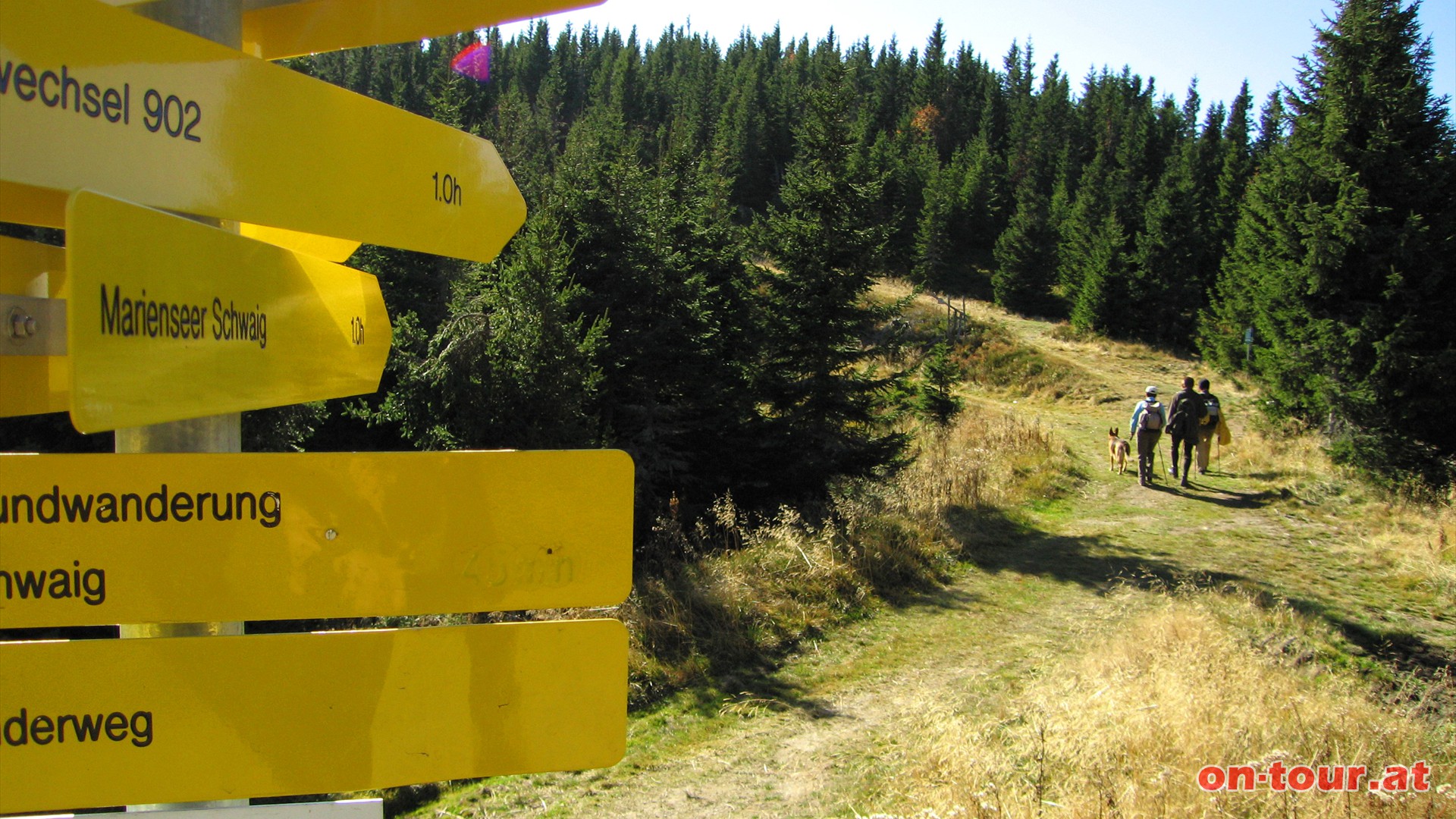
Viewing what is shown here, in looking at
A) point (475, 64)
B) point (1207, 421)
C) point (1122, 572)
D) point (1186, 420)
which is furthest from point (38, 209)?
point (475, 64)

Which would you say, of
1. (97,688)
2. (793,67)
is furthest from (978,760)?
(793,67)

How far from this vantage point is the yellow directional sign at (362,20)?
1.74m

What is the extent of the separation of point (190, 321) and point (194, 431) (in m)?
0.29

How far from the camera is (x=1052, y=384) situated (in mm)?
28078

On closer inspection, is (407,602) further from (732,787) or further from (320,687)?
(732,787)

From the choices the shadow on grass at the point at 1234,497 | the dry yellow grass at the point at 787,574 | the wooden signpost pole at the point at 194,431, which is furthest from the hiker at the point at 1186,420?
the wooden signpost pole at the point at 194,431

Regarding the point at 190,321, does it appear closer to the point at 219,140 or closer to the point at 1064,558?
the point at 219,140

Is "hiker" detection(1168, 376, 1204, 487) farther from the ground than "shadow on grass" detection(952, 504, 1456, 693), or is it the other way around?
"hiker" detection(1168, 376, 1204, 487)

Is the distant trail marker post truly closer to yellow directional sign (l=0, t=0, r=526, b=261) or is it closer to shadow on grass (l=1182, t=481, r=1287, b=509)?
yellow directional sign (l=0, t=0, r=526, b=261)

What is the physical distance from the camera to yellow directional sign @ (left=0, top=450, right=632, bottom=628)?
4.29 ft

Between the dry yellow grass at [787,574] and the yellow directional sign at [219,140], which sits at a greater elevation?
the yellow directional sign at [219,140]

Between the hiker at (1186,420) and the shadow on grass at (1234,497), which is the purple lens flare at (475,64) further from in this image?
the shadow on grass at (1234,497)

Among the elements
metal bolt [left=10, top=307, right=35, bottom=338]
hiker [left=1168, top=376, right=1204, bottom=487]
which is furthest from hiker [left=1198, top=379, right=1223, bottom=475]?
metal bolt [left=10, top=307, right=35, bottom=338]

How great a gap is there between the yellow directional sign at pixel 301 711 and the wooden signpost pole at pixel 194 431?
0.08 meters
